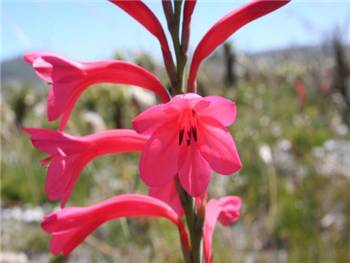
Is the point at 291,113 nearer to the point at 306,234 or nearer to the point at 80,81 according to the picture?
the point at 306,234

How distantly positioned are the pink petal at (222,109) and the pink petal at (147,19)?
0.13 meters

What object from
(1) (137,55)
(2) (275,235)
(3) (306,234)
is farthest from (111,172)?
(3) (306,234)

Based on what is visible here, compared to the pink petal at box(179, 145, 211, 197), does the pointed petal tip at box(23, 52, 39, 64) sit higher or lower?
higher

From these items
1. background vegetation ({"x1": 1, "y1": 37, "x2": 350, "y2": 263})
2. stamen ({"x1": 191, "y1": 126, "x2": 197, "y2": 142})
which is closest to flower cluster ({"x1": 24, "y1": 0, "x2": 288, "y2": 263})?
Result: stamen ({"x1": 191, "y1": 126, "x2": 197, "y2": 142})

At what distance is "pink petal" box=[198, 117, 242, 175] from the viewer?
806 millimetres

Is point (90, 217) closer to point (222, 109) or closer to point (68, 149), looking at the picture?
point (68, 149)

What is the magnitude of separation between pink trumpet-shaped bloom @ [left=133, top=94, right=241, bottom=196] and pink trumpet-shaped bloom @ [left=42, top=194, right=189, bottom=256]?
0.58 feet

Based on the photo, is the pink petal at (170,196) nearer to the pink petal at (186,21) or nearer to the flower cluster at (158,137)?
the flower cluster at (158,137)

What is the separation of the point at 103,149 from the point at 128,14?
0.25 meters

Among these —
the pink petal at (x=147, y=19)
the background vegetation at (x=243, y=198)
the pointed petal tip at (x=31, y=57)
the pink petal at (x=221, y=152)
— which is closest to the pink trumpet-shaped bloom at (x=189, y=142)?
the pink petal at (x=221, y=152)

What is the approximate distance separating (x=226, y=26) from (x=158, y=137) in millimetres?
243

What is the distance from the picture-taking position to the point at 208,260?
958 mm

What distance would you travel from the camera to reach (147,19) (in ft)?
3.11

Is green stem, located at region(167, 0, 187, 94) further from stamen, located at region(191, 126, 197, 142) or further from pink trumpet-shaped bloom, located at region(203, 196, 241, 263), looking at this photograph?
pink trumpet-shaped bloom, located at region(203, 196, 241, 263)
